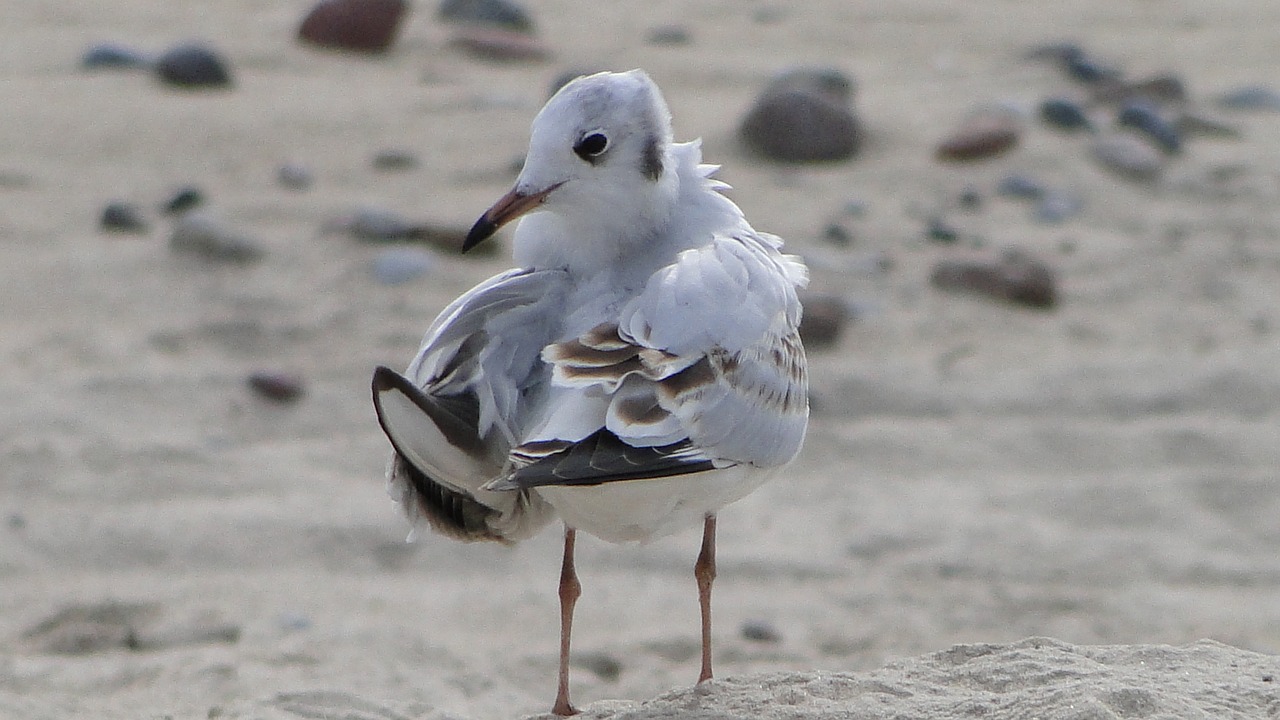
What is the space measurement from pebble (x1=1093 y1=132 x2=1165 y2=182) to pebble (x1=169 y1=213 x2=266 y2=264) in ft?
13.0

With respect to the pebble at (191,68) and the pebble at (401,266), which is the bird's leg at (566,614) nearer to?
the pebble at (401,266)

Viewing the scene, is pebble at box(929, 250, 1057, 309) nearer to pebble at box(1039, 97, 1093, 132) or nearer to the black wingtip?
pebble at box(1039, 97, 1093, 132)

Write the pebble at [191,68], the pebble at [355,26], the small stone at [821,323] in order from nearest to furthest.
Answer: the small stone at [821,323], the pebble at [191,68], the pebble at [355,26]

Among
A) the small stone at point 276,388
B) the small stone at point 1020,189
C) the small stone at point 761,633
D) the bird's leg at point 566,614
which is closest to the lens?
the bird's leg at point 566,614

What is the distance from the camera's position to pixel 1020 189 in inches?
323

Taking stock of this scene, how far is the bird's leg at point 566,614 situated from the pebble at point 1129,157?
5358mm

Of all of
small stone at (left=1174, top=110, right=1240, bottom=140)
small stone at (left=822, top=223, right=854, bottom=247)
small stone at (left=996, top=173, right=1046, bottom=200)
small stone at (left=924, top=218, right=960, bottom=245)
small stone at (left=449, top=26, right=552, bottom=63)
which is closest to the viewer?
small stone at (left=822, top=223, right=854, bottom=247)

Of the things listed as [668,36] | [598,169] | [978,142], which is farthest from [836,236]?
[598,169]

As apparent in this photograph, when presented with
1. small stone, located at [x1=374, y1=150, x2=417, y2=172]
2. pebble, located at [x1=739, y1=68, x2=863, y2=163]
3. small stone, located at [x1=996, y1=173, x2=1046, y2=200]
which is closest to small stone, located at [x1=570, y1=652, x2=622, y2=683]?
small stone, located at [x1=374, y1=150, x2=417, y2=172]

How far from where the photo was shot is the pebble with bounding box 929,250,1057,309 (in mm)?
7379

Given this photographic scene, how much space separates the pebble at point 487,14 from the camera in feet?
32.3

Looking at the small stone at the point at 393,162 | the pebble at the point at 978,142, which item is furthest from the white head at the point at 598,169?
the pebble at the point at 978,142

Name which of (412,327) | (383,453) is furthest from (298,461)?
(412,327)

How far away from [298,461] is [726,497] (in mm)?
2888
